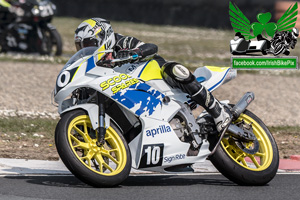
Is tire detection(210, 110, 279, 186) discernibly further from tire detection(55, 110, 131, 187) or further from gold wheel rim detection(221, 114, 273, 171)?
tire detection(55, 110, 131, 187)

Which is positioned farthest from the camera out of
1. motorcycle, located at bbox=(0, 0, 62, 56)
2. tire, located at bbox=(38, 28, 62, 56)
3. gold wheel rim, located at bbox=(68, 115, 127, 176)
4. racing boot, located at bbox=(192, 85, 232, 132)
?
motorcycle, located at bbox=(0, 0, 62, 56)

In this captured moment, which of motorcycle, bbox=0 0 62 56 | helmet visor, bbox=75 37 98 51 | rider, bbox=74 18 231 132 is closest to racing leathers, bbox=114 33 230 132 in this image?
rider, bbox=74 18 231 132

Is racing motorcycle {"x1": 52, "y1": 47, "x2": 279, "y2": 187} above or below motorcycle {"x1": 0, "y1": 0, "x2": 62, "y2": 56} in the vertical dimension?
above

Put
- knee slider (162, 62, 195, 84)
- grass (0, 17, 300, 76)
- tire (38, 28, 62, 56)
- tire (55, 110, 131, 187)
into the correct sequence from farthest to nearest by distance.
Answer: grass (0, 17, 300, 76) < tire (38, 28, 62, 56) < knee slider (162, 62, 195, 84) < tire (55, 110, 131, 187)

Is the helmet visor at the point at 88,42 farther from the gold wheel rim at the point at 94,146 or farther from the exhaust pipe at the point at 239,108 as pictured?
the exhaust pipe at the point at 239,108

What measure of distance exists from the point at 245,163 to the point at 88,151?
1.53m

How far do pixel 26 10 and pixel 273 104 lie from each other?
25.1 feet

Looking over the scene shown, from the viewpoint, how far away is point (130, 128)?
677 centimetres

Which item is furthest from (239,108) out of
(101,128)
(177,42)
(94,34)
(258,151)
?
(177,42)

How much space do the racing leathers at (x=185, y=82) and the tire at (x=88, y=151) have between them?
26.5 inches

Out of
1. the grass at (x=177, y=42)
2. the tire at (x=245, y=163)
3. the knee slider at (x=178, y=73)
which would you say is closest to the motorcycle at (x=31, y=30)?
the grass at (x=177, y=42)

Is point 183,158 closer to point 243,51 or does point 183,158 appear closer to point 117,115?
point 117,115

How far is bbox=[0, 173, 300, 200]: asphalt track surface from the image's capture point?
6258mm

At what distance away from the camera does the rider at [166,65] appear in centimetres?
669
